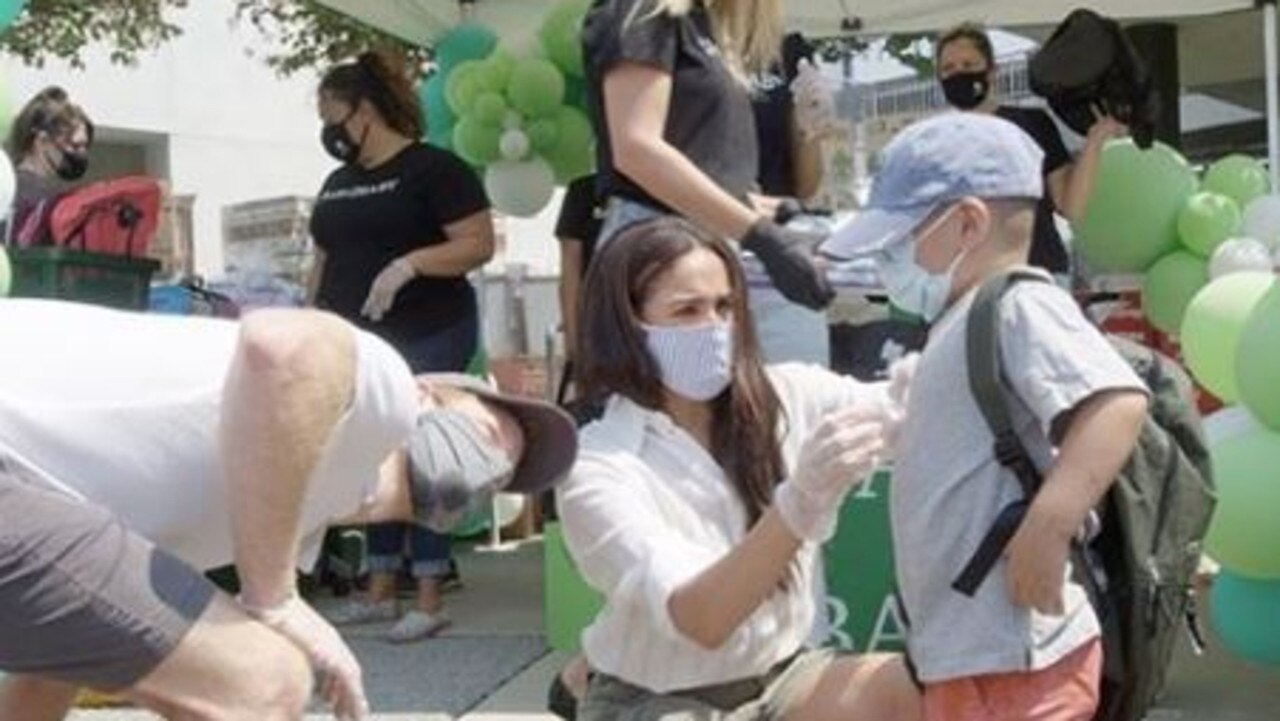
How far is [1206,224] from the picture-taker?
223 inches

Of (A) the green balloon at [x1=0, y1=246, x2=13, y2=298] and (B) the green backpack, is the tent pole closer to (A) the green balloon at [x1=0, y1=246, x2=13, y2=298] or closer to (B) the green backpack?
(B) the green backpack

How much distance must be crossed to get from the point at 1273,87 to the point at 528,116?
2552 millimetres

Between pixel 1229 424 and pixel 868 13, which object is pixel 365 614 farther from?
pixel 868 13

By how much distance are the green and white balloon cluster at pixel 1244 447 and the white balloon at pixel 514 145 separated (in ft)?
9.45

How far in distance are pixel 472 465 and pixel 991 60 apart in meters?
3.42

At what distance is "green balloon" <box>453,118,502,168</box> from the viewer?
6.61 metres

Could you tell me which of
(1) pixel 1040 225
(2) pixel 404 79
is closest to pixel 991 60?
(1) pixel 1040 225

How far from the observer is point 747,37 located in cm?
344

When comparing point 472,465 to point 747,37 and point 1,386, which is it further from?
point 747,37

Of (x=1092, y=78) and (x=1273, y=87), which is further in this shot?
(x=1273, y=87)

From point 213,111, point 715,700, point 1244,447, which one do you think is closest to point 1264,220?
point 1244,447

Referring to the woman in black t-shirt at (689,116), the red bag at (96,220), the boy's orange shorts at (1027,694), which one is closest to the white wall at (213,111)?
the red bag at (96,220)

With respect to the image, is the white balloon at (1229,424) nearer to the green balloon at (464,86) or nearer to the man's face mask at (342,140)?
the man's face mask at (342,140)

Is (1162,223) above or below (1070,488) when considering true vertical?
above
